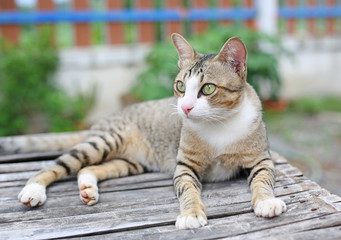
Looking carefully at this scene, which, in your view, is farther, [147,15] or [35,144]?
[147,15]

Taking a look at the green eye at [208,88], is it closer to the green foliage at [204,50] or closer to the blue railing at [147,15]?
the green foliage at [204,50]

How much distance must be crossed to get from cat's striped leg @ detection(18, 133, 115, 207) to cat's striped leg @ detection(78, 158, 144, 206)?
74mm

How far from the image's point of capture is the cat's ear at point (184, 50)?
2330mm

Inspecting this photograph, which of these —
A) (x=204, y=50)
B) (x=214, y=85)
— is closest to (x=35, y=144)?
(x=214, y=85)

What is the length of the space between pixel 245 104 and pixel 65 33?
4.11 m

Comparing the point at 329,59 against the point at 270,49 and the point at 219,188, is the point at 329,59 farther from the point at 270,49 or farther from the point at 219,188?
the point at 219,188

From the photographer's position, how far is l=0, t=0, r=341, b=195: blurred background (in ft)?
15.6

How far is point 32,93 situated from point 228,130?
3372mm

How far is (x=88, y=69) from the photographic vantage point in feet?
18.7

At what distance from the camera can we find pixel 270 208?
186 cm

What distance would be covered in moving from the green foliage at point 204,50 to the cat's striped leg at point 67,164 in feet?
5.86

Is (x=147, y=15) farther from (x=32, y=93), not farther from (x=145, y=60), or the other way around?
(x=32, y=93)

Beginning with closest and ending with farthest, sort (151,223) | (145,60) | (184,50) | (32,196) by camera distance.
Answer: (151,223), (32,196), (184,50), (145,60)

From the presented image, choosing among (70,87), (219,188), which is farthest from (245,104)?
(70,87)
